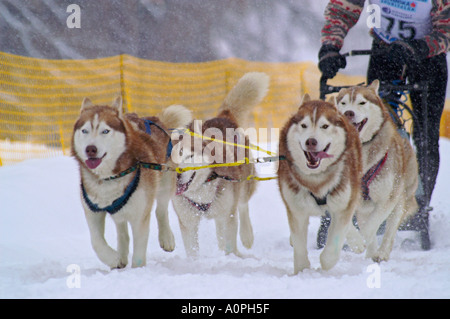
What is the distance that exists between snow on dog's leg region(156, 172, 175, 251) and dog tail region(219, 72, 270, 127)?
95 cm

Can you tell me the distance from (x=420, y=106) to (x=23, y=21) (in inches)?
337

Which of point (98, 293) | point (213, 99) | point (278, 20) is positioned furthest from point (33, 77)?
point (278, 20)

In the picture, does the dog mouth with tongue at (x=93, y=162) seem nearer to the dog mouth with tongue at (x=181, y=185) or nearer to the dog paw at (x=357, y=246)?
the dog mouth with tongue at (x=181, y=185)

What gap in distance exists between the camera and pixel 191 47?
11.0m

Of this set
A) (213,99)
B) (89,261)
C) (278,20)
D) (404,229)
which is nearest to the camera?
(89,261)

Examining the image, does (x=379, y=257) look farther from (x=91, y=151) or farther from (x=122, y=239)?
(x=91, y=151)

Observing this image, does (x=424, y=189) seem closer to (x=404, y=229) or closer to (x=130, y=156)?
(x=404, y=229)

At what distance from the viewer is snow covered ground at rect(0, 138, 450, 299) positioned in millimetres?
1789

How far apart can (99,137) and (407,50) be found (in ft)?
5.11

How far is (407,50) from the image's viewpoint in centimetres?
249

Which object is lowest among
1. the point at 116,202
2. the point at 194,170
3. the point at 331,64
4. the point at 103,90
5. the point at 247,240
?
the point at 247,240

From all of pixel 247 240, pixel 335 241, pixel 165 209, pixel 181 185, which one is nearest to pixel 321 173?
pixel 335 241

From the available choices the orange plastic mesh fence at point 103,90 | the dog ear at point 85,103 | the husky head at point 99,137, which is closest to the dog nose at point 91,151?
the husky head at point 99,137

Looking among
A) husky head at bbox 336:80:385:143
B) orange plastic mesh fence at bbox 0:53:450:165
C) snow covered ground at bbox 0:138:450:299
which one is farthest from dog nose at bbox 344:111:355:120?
orange plastic mesh fence at bbox 0:53:450:165
